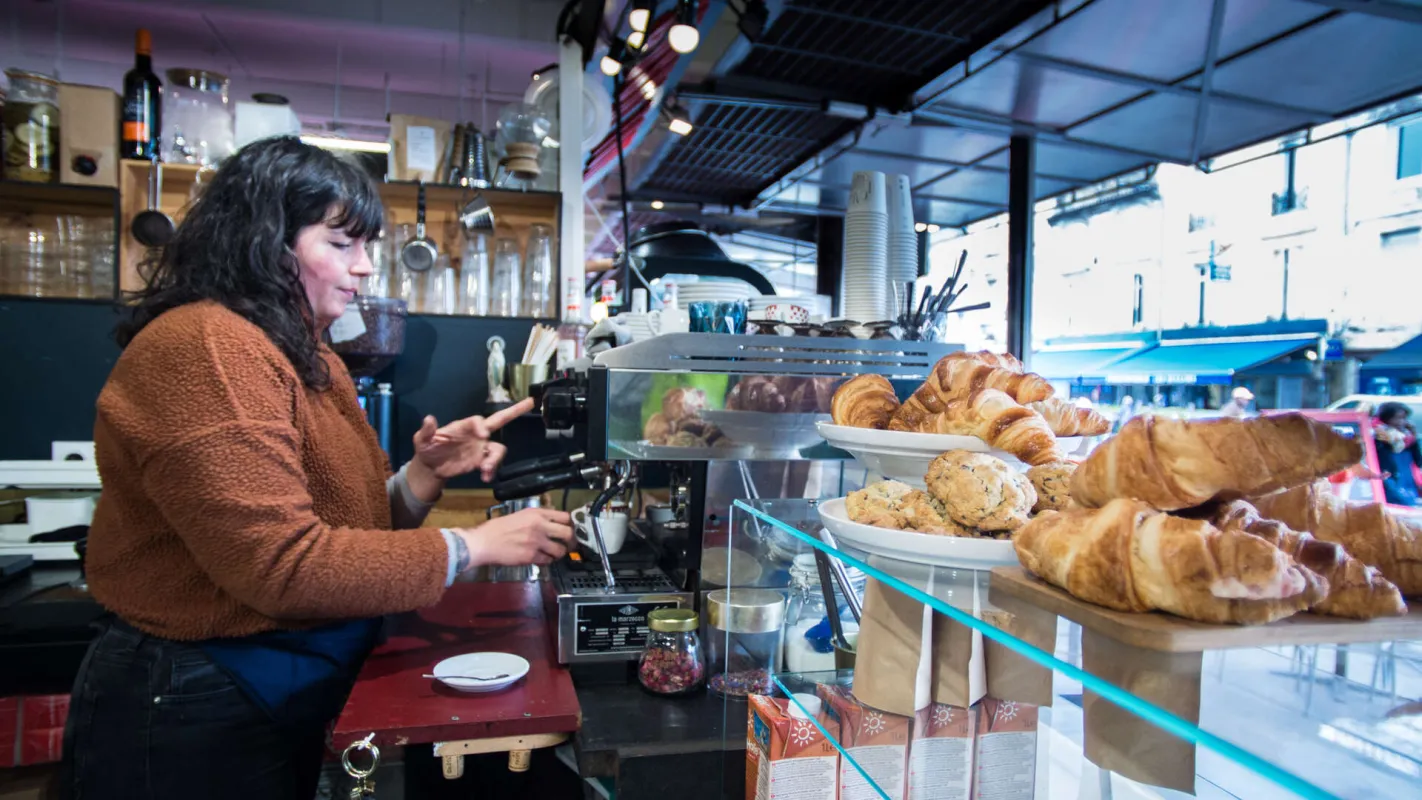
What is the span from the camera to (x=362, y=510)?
4.63 feet

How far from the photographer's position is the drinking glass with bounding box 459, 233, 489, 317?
3.16 metres

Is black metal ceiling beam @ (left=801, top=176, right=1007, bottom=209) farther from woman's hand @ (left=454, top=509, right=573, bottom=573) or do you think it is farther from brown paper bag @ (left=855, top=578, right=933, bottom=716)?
brown paper bag @ (left=855, top=578, right=933, bottom=716)

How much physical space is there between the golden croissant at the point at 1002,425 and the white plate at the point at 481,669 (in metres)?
0.85

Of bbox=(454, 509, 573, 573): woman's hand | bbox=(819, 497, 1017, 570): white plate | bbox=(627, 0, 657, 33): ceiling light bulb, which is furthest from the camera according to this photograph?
bbox=(627, 0, 657, 33): ceiling light bulb

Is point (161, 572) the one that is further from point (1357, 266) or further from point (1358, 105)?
point (1357, 266)

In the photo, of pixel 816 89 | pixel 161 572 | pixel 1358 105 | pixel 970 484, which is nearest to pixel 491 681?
pixel 161 572

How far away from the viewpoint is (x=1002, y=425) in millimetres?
756

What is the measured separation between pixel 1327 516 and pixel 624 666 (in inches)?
42.3

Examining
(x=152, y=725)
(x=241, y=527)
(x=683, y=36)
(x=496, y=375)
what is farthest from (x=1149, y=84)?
(x=152, y=725)

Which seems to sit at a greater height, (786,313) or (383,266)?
(383,266)

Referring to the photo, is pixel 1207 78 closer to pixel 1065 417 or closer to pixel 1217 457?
pixel 1065 417

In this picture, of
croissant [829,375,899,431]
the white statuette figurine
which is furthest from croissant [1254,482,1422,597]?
the white statuette figurine

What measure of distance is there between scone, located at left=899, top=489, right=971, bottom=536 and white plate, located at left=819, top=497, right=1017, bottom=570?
2cm

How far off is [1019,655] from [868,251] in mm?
1061
